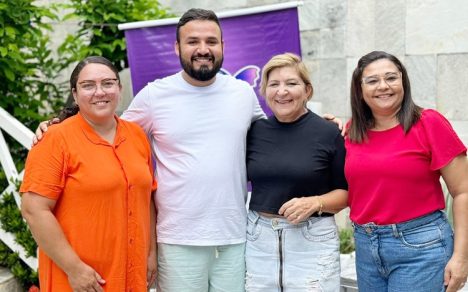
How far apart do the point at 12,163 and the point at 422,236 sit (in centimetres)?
344

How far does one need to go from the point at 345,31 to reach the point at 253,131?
9.05 feet

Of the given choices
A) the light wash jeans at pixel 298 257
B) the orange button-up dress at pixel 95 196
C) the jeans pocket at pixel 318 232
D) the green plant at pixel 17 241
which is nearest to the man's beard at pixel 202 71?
the orange button-up dress at pixel 95 196

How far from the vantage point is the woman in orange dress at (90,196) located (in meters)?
2.50

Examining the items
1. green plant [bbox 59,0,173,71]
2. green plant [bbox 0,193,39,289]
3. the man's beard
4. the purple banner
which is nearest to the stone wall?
the purple banner

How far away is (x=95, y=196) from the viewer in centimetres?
253

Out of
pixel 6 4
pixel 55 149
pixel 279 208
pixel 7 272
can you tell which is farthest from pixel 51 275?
pixel 6 4

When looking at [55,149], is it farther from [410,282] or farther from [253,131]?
[410,282]

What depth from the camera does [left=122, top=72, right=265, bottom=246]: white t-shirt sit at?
2.90 meters

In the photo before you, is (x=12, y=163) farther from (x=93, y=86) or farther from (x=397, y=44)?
(x=397, y=44)

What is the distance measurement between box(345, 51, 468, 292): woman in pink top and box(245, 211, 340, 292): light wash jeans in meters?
0.18

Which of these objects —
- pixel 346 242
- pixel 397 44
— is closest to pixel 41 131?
pixel 346 242

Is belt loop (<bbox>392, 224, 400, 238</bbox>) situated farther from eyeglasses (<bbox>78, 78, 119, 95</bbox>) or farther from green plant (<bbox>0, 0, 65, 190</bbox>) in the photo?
green plant (<bbox>0, 0, 65, 190</bbox>)

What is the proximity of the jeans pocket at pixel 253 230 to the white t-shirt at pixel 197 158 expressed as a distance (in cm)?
4

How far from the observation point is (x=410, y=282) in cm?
252
